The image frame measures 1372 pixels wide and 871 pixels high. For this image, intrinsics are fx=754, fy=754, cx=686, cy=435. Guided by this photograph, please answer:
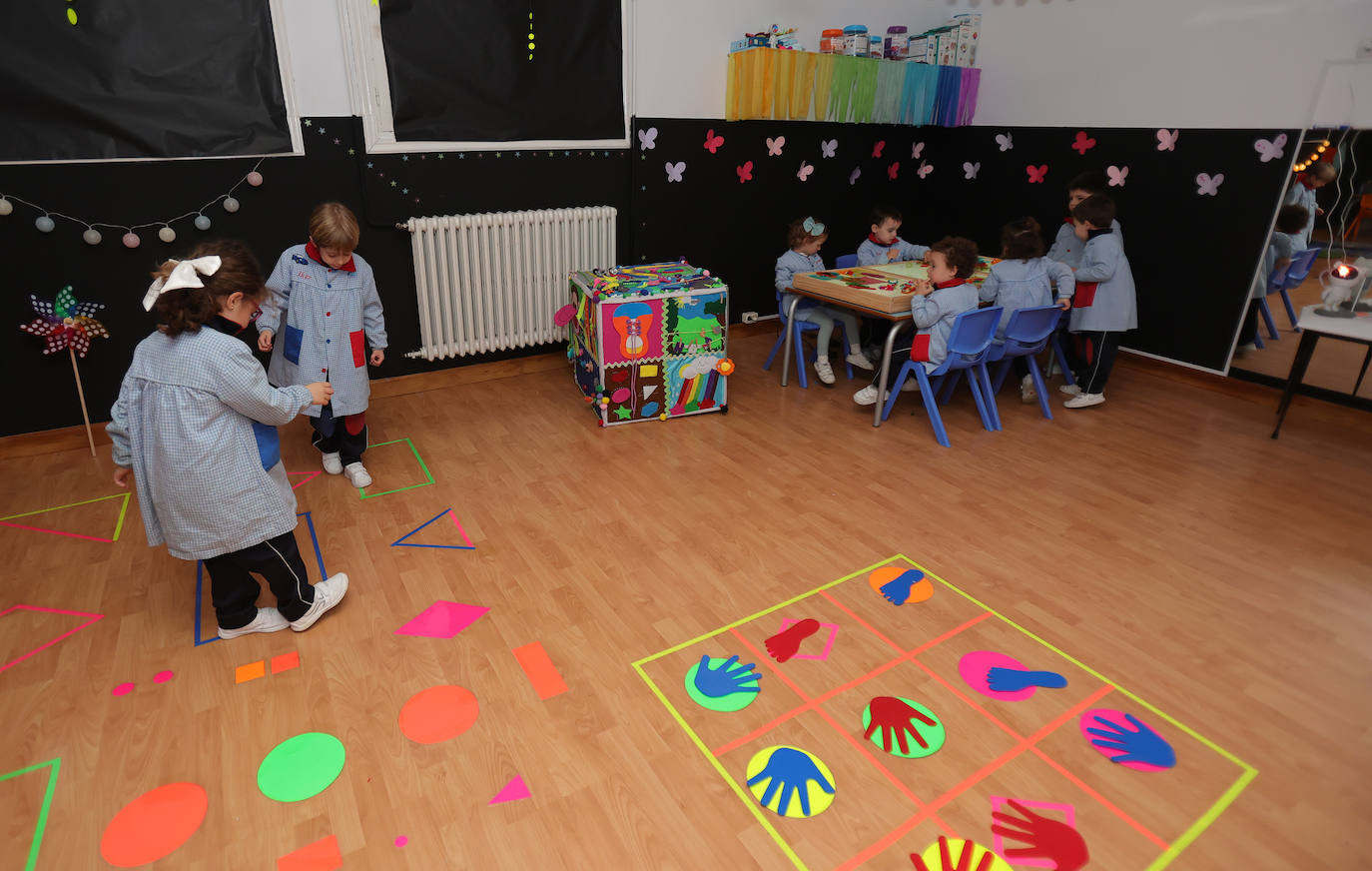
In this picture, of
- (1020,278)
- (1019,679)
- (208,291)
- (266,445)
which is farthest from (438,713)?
(1020,278)

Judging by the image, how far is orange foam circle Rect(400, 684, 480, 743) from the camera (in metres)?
1.95

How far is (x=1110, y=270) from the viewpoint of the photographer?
4016 mm

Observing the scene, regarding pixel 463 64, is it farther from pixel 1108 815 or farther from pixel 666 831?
pixel 1108 815

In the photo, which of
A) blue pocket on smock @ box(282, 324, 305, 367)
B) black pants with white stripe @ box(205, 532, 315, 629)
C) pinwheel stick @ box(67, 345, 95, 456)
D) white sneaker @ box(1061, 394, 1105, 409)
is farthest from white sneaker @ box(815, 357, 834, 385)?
pinwheel stick @ box(67, 345, 95, 456)

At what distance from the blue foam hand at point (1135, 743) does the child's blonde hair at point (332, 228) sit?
2.93m

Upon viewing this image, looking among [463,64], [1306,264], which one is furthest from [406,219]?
[1306,264]

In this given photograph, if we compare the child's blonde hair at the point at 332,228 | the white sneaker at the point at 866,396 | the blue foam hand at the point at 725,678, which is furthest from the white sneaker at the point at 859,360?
the child's blonde hair at the point at 332,228

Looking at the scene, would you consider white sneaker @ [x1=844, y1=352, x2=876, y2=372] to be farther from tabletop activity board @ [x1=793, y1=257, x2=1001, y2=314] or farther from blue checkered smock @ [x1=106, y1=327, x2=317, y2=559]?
blue checkered smock @ [x1=106, y1=327, x2=317, y2=559]

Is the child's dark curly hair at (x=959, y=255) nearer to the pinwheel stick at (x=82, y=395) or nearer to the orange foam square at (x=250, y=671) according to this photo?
the orange foam square at (x=250, y=671)

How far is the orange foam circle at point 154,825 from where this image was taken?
1.62 m

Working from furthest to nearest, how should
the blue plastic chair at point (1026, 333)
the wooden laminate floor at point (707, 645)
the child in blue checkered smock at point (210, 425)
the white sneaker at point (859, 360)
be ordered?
the white sneaker at point (859, 360) → the blue plastic chair at point (1026, 333) → the child in blue checkered smock at point (210, 425) → the wooden laminate floor at point (707, 645)

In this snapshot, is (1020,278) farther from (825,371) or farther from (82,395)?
(82,395)

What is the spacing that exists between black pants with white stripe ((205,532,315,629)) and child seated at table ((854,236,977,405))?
2.75 metres

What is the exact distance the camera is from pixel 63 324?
10.4ft
